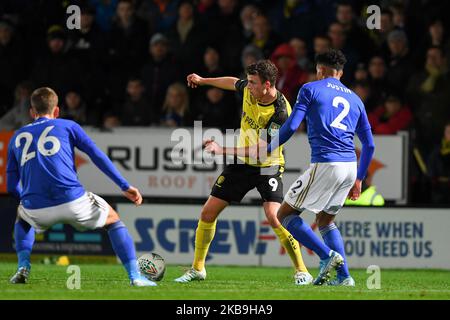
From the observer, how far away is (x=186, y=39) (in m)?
16.7

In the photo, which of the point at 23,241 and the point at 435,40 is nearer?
the point at 23,241

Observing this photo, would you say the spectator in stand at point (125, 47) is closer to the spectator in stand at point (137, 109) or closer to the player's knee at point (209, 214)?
the spectator in stand at point (137, 109)

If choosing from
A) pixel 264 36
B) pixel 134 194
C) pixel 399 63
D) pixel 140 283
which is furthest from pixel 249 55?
pixel 134 194

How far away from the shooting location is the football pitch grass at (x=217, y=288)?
877 centimetres

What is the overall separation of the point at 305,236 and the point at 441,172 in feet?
17.8

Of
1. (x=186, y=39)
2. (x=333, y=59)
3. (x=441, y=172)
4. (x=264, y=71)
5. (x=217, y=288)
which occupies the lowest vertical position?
(x=217, y=288)

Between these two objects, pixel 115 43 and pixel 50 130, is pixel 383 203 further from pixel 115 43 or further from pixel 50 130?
pixel 50 130

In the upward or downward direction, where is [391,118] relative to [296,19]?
downward

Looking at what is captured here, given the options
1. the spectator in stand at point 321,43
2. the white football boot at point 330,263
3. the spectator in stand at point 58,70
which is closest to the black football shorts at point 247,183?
the white football boot at point 330,263

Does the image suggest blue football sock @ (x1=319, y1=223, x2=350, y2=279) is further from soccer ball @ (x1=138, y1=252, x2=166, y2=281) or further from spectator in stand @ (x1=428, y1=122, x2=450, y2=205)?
spectator in stand @ (x1=428, y1=122, x2=450, y2=205)

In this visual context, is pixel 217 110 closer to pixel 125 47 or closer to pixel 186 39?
pixel 186 39

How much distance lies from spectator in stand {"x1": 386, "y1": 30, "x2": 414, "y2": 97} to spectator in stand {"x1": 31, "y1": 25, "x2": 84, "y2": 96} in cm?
466

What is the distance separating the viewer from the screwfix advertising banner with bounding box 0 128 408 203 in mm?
14773
